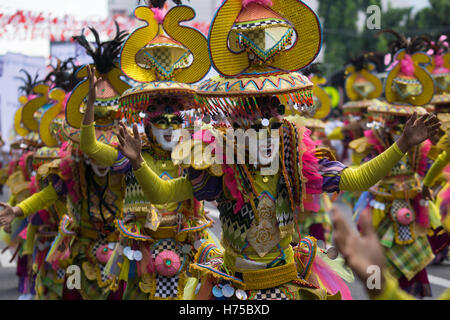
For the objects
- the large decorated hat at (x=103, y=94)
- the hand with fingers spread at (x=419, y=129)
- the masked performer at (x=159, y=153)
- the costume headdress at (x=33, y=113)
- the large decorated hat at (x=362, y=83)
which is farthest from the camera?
the large decorated hat at (x=362, y=83)

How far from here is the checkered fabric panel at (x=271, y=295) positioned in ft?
11.0

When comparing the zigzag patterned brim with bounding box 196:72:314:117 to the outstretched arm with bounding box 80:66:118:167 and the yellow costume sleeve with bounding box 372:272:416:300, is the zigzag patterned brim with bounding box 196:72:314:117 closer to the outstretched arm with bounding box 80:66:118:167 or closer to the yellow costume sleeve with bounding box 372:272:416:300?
the outstretched arm with bounding box 80:66:118:167

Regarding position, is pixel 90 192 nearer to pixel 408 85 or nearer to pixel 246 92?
pixel 246 92

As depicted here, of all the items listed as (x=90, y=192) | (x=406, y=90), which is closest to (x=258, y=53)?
(x=90, y=192)

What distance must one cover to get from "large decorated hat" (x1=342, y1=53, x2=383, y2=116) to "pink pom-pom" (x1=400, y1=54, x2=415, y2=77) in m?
2.86

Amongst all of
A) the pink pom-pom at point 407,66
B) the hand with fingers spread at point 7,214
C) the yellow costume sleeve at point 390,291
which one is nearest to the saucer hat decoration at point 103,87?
the hand with fingers spread at point 7,214

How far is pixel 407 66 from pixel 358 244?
19.5 ft

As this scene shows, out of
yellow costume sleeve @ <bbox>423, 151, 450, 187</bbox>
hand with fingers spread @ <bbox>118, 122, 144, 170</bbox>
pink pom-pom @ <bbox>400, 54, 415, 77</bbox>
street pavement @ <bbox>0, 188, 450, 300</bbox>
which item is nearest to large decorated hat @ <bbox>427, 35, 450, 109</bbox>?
pink pom-pom @ <bbox>400, 54, 415, 77</bbox>

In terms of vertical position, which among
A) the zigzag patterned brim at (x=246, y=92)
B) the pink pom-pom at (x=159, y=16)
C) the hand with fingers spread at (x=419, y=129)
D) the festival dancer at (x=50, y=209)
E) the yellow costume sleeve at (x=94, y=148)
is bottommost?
the festival dancer at (x=50, y=209)

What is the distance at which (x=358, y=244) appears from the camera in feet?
5.21

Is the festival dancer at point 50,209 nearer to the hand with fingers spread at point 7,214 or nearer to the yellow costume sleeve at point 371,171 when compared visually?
the hand with fingers spread at point 7,214

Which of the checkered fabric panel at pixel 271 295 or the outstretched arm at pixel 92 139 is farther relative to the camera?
the outstretched arm at pixel 92 139

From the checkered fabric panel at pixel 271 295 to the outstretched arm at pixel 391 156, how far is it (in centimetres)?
69
